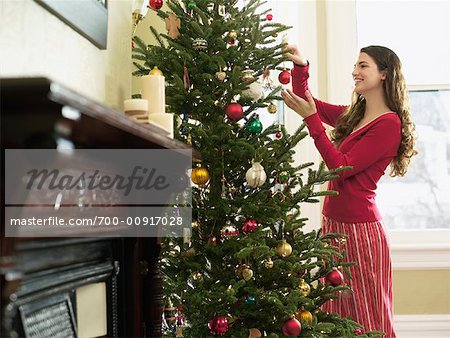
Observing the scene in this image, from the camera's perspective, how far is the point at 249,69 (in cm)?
246

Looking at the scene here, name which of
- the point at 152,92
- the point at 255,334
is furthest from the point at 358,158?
the point at 152,92

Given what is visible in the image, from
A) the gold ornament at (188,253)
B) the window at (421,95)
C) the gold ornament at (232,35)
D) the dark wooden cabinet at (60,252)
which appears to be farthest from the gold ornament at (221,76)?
the window at (421,95)

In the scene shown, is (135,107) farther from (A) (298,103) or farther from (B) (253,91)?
(A) (298,103)

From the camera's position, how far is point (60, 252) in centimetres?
118

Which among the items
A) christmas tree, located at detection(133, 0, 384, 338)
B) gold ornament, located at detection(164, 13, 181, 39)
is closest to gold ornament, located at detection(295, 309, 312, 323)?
christmas tree, located at detection(133, 0, 384, 338)

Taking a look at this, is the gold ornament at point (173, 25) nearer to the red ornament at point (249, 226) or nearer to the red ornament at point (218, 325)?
the red ornament at point (249, 226)

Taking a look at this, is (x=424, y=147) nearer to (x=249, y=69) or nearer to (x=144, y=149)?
(x=249, y=69)

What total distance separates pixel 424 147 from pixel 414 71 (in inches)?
18.0

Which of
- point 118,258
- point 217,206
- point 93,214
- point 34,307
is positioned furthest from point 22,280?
point 217,206

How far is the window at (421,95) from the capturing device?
3.95m

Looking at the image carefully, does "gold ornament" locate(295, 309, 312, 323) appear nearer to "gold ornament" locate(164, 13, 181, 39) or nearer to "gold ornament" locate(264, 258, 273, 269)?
"gold ornament" locate(264, 258, 273, 269)

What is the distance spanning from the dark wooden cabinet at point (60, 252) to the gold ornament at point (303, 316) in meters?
0.86

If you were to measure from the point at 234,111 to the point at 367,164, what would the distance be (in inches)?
34.7

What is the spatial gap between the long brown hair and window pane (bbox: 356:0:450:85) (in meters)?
0.87
